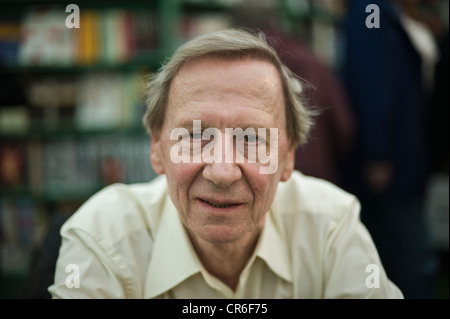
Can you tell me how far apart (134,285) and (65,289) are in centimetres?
15

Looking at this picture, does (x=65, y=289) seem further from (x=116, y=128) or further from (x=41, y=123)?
(x=41, y=123)

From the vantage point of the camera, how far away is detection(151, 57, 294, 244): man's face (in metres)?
1.05

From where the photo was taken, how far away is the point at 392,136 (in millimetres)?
2607

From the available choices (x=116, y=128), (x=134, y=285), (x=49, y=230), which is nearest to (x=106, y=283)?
(x=134, y=285)

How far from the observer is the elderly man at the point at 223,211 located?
3.51 feet

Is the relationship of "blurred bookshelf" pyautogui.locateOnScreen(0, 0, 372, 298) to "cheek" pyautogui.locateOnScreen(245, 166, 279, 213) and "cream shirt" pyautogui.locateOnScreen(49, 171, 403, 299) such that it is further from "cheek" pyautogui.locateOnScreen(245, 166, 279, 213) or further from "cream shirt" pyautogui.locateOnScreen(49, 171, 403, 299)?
"cheek" pyautogui.locateOnScreen(245, 166, 279, 213)

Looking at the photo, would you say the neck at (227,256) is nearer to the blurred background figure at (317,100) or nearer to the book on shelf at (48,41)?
the blurred background figure at (317,100)

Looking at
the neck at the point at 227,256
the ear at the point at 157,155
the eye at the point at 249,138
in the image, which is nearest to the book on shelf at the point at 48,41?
the ear at the point at 157,155

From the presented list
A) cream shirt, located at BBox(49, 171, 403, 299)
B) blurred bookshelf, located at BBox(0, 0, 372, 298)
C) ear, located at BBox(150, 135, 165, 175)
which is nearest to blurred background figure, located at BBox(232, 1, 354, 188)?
blurred bookshelf, located at BBox(0, 0, 372, 298)

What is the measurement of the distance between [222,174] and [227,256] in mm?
299

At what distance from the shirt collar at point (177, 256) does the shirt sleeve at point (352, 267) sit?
4.0 inches

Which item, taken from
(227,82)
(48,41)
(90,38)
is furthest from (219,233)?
(48,41)

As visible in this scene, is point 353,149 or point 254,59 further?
point 353,149

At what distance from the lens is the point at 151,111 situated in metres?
1.25
